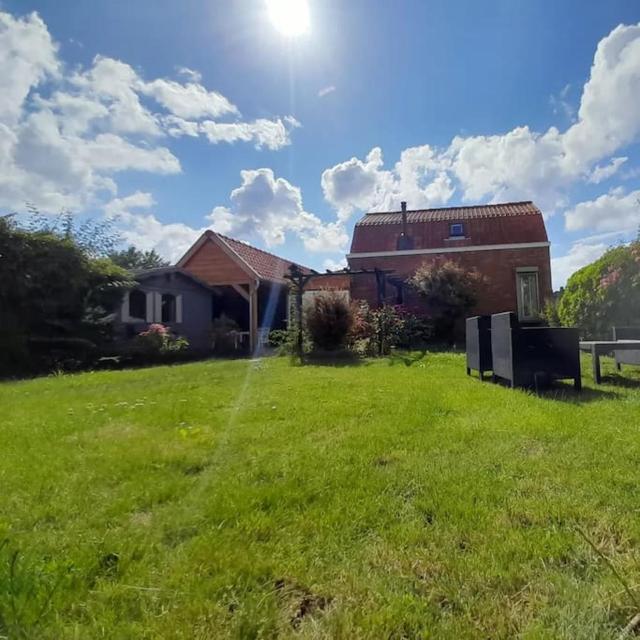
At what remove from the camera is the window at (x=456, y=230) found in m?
18.3

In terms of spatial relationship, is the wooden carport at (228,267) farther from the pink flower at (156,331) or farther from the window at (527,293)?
the window at (527,293)

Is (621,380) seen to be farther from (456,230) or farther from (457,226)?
(457,226)

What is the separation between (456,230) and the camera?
1845 cm

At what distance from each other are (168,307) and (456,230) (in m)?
12.1

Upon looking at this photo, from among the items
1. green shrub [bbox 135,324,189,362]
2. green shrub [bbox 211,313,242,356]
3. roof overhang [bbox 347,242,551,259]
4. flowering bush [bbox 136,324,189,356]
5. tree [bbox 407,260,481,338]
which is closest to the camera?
green shrub [bbox 135,324,189,362]

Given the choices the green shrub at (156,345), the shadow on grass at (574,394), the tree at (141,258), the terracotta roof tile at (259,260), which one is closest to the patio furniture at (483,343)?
the shadow on grass at (574,394)

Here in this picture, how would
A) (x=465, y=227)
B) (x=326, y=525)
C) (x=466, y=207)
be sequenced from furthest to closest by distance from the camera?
(x=466, y=207) < (x=465, y=227) < (x=326, y=525)

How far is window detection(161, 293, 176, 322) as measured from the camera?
643 inches

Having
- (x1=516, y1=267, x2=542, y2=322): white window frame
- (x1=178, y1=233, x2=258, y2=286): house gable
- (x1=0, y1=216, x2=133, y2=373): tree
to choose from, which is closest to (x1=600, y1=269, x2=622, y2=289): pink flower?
(x1=516, y1=267, x2=542, y2=322): white window frame

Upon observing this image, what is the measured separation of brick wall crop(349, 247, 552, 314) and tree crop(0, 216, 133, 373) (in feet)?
31.8

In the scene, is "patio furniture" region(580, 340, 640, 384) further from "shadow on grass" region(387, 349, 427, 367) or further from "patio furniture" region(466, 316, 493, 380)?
"shadow on grass" region(387, 349, 427, 367)

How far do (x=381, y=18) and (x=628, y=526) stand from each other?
25.1 feet

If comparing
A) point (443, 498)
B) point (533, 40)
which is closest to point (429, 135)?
point (533, 40)

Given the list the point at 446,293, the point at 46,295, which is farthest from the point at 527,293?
the point at 46,295
